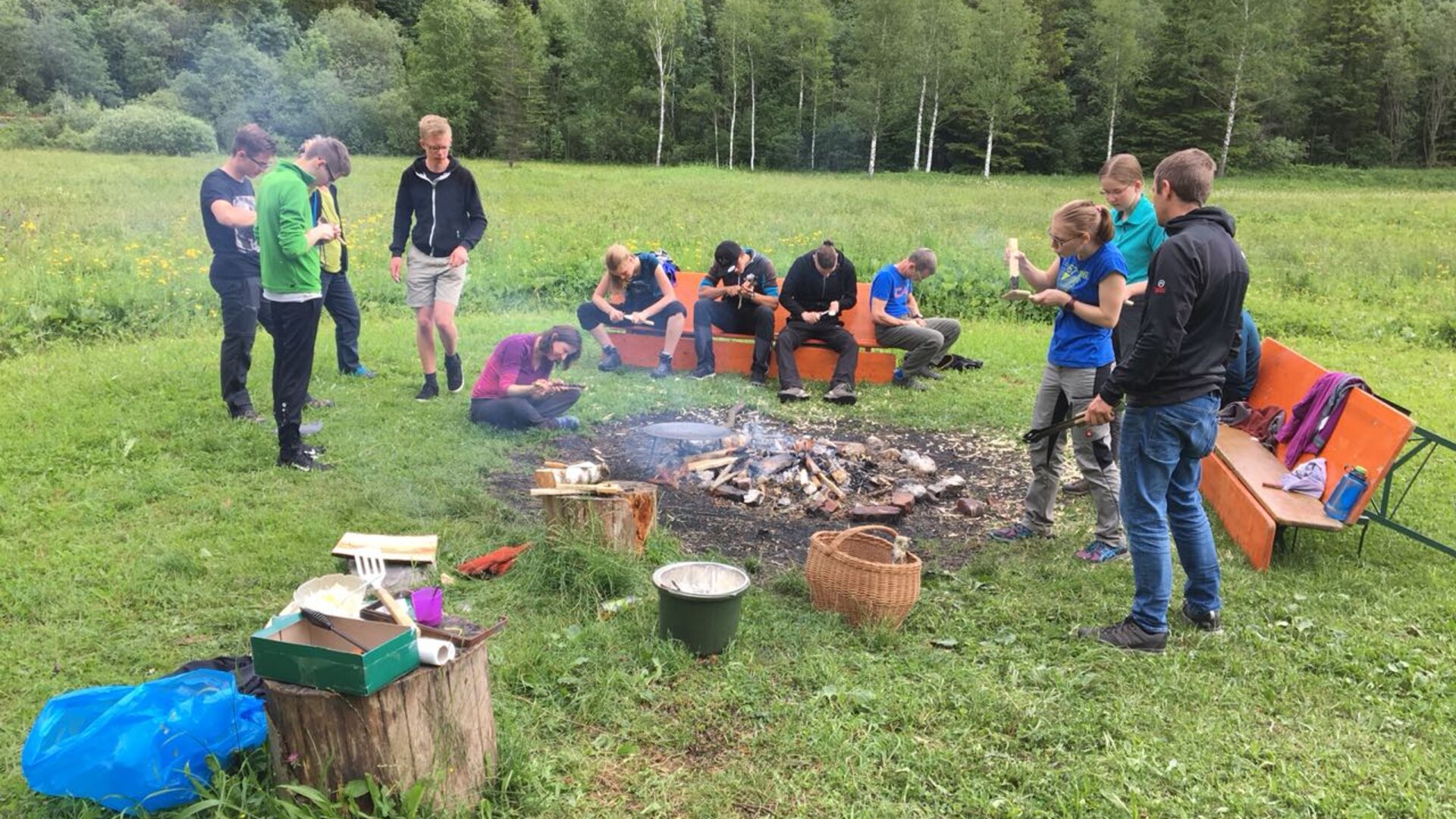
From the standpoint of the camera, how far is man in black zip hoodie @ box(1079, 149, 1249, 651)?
340cm

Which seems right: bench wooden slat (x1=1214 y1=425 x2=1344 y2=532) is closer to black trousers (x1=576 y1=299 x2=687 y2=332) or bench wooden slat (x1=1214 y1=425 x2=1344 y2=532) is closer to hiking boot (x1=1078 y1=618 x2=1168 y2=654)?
hiking boot (x1=1078 y1=618 x2=1168 y2=654)

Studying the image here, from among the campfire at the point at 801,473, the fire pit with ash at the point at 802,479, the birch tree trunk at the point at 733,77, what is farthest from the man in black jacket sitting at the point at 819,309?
the birch tree trunk at the point at 733,77

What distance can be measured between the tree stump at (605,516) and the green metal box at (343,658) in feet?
5.95

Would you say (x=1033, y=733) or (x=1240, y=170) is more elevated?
(x=1240, y=170)

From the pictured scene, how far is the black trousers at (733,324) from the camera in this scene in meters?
8.40

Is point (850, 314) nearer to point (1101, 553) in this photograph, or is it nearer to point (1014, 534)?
point (1014, 534)

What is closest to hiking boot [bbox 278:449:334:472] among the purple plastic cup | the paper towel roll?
the purple plastic cup

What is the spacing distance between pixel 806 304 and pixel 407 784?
6464mm

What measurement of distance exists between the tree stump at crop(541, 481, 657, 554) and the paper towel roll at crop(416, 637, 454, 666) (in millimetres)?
1825

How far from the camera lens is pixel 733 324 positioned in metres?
8.70

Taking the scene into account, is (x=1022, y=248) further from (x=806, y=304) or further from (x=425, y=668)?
(x=425, y=668)

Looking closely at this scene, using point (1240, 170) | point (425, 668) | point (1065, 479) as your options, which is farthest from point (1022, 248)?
point (1240, 170)

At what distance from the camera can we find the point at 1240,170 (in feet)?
134

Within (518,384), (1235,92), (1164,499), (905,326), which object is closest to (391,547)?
(518,384)
